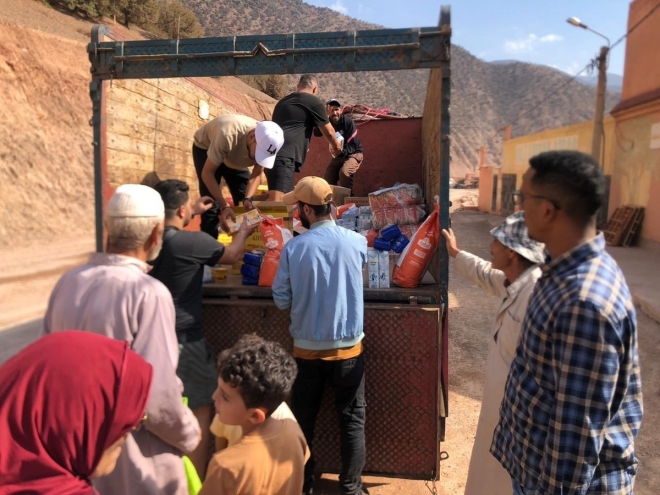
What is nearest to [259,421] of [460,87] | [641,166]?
[641,166]

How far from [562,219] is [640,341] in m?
5.84

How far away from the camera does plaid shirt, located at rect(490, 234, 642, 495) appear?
1418mm

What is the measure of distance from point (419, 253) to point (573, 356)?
1.70 m

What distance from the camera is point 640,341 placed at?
6.32 meters

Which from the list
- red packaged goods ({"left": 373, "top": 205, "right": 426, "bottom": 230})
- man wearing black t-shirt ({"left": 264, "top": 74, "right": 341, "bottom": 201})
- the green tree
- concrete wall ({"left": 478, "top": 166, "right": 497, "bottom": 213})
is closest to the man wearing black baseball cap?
man wearing black t-shirt ({"left": 264, "top": 74, "right": 341, "bottom": 201})

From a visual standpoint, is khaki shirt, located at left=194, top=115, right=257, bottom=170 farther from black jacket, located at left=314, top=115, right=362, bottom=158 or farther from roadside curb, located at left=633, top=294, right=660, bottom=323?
roadside curb, located at left=633, top=294, right=660, bottom=323

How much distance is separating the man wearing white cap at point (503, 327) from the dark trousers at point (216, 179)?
7.67ft

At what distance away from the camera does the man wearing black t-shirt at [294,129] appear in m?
4.25

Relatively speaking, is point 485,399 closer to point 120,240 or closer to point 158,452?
point 158,452

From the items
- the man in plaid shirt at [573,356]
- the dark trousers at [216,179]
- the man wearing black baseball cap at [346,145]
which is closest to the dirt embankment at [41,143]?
the man wearing black baseball cap at [346,145]

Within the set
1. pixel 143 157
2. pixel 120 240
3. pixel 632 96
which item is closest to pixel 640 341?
pixel 143 157

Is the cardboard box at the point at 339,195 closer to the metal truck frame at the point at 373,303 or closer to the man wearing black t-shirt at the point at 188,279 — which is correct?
the metal truck frame at the point at 373,303

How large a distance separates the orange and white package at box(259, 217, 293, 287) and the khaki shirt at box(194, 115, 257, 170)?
798mm

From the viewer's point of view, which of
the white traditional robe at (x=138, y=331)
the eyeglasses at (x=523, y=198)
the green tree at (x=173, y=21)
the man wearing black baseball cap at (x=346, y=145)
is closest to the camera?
the eyeglasses at (x=523, y=198)
